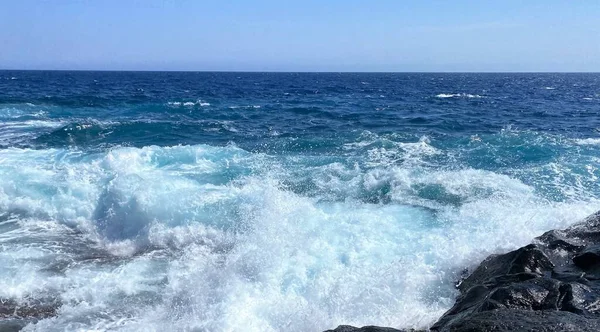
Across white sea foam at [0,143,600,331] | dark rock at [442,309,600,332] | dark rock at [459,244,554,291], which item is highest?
dark rock at [442,309,600,332]

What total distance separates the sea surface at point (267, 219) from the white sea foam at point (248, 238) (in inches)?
1.4

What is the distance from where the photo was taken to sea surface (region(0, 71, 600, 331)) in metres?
7.21

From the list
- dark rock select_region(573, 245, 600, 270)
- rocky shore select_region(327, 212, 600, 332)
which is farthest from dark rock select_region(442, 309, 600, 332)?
dark rock select_region(573, 245, 600, 270)

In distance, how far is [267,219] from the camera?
10320 mm

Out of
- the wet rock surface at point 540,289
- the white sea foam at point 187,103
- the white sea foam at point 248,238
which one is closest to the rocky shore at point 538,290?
the wet rock surface at point 540,289

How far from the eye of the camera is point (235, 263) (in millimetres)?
8406

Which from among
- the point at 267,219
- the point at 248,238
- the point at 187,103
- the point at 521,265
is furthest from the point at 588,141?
the point at 187,103

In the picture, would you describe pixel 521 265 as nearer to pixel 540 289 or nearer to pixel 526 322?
pixel 540 289

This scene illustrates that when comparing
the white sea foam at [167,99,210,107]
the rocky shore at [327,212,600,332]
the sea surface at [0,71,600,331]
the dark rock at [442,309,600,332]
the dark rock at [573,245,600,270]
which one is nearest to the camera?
the dark rock at [442,309,600,332]

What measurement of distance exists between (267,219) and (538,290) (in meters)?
5.91

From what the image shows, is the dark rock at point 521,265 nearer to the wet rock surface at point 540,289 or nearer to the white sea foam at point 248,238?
A: the wet rock surface at point 540,289

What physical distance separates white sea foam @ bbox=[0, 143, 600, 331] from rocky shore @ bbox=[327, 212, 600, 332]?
0.85m

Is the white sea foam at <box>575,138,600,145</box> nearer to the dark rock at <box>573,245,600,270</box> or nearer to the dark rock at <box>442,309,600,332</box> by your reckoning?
the dark rock at <box>573,245,600,270</box>

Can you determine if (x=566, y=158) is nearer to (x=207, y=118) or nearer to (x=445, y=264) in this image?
(x=445, y=264)
